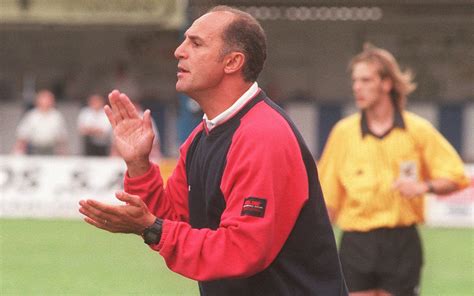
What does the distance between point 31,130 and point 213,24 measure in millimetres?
18377

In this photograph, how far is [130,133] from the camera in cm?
539

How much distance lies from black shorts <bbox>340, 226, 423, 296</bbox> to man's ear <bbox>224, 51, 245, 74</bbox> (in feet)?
9.97

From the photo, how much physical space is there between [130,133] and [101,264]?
29.3 feet

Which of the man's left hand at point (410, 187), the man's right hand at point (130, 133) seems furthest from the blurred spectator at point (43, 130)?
the man's right hand at point (130, 133)

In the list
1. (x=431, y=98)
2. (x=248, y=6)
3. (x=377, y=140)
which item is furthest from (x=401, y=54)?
(x=377, y=140)

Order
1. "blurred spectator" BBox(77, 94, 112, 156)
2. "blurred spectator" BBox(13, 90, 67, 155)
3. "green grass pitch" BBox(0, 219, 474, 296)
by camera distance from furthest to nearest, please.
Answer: "blurred spectator" BBox(77, 94, 112, 156) < "blurred spectator" BBox(13, 90, 67, 155) < "green grass pitch" BBox(0, 219, 474, 296)

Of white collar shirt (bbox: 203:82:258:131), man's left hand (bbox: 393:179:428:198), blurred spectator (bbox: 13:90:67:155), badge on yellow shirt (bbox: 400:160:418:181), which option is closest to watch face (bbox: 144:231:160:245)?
white collar shirt (bbox: 203:82:258:131)

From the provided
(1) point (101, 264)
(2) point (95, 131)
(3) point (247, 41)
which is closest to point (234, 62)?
(3) point (247, 41)

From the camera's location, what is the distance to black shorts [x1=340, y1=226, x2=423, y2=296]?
7.79 m

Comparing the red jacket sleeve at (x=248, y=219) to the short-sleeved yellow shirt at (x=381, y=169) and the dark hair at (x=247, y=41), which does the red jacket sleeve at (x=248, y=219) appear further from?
the short-sleeved yellow shirt at (x=381, y=169)

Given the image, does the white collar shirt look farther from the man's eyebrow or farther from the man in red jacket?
the man's eyebrow

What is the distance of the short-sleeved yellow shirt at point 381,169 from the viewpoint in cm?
781

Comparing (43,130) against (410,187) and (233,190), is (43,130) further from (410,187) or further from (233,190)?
(233,190)

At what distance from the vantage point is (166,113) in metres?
31.4
